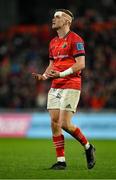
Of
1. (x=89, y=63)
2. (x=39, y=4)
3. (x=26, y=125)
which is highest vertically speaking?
(x=39, y=4)

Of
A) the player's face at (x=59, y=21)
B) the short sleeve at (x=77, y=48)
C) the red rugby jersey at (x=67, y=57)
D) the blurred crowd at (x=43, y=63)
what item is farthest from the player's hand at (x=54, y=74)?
the blurred crowd at (x=43, y=63)

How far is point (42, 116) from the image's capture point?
21.6 metres

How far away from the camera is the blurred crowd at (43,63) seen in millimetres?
22078

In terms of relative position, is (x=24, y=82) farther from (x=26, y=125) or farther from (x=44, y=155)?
(x=44, y=155)

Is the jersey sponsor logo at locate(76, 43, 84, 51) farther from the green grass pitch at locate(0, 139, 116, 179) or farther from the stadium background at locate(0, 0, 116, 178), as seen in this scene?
the stadium background at locate(0, 0, 116, 178)

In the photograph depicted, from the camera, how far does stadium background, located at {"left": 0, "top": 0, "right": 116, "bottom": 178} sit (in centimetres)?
2152

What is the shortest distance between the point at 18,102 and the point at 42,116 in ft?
4.43

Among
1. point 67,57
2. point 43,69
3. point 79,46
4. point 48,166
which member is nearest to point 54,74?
point 67,57

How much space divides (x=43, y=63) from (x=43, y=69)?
43 cm

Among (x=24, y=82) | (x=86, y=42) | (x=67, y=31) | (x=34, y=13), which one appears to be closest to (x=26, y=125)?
(x=24, y=82)

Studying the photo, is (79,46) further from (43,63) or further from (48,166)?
(43,63)

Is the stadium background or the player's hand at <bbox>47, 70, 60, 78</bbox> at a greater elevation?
the player's hand at <bbox>47, 70, 60, 78</bbox>

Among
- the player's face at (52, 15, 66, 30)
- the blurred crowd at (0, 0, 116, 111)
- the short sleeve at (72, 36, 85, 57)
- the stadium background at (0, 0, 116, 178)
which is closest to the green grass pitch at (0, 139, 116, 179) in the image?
the short sleeve at (72, 36, 85, 57)

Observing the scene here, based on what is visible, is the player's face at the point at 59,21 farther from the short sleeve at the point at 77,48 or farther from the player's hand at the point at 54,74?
the player's hand at the point at 54,74
